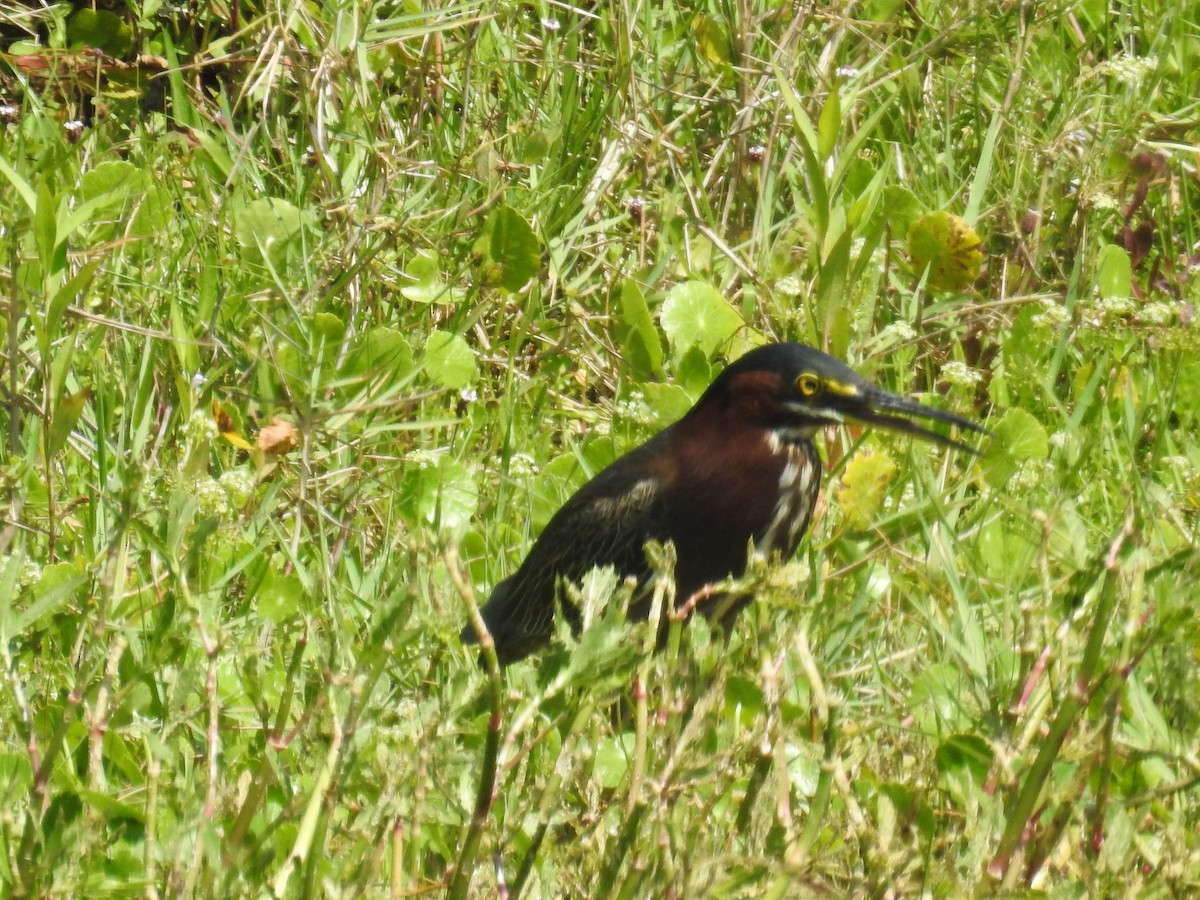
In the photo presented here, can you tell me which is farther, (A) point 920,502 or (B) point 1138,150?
(B) point 1138,150

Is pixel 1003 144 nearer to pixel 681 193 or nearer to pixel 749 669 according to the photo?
pixel 681 193

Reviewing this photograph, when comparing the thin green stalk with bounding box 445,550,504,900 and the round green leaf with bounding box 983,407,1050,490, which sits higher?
the thin green stalk with bounding box 445,550,504,900

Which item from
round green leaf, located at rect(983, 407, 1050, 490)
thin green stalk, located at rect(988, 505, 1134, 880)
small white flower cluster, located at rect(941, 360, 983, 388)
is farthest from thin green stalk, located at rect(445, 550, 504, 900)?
round green leaf, located at rect(983, 407, 1050, 490)

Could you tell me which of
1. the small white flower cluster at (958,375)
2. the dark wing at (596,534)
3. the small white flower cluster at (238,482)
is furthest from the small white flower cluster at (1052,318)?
the small white flower cluster at (238,482)

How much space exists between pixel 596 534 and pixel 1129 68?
2.18m

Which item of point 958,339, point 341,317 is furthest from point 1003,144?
point 341,317

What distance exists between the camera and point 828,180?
441 cm

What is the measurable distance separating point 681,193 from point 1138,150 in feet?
4.46

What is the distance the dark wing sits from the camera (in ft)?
13.8

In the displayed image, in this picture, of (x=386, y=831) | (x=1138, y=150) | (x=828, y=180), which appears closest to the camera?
(x=386, y=831)

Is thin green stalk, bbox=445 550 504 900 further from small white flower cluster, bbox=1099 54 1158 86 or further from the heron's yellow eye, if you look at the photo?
small white flower cluster, bbox=1099 54 1158 86

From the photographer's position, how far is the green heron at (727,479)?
401 centimetres

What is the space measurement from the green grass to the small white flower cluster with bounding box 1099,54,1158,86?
0.17 meters

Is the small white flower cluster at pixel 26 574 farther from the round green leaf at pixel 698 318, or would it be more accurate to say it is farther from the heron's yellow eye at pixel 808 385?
the round green leaf at pixel 698 318
